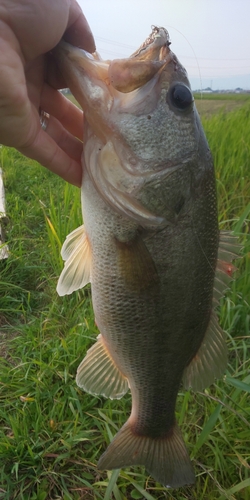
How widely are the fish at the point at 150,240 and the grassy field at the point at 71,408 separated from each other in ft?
0.55

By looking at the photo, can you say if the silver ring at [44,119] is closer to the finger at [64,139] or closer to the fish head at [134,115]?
the finger at [64,139]

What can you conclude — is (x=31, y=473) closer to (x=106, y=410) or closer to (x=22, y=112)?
(x=106, y=410)

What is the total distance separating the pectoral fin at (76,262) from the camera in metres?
1.52

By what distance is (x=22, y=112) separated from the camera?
4.43 ft

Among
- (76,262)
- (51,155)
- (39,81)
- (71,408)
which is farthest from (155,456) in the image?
(39,81)

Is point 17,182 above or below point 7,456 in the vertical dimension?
below

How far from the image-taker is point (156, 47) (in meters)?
1.24

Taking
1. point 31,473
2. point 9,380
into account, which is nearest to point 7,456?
point 31,473

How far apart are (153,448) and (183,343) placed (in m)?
0.46

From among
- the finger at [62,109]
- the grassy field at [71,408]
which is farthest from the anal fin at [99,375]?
the finger at [62,109]

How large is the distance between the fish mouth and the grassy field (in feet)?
3.63

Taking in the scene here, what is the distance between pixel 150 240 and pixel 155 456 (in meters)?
0.88

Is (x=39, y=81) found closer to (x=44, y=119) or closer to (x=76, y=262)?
(x=44, y=119)

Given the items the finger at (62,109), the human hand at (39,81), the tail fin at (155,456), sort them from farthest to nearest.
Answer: the finger at (62,109) → the tail fin at (155,456) → the human hand at (39,81)
